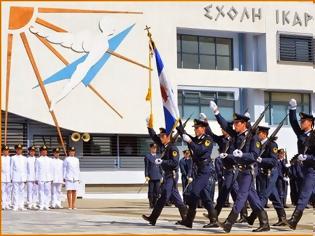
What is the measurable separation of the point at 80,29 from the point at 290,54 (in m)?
9.96

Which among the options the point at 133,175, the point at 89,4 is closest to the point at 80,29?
the point at 89,4

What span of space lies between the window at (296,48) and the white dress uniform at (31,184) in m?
15.5

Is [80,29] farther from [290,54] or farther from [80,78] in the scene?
[290,54]

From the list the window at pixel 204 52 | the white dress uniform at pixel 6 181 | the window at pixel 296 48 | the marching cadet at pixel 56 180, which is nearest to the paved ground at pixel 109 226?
the white dress uniform at pixel 6 181

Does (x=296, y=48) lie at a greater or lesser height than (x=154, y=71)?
greater

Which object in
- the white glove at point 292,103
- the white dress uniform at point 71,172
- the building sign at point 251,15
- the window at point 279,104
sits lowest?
the white dress uniform at point 71,172

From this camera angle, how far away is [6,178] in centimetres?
1812

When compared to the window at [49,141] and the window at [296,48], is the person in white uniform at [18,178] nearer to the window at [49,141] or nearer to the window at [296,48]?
the window at [49,141]

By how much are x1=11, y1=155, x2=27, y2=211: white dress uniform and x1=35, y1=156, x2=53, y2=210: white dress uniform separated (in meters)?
0.36

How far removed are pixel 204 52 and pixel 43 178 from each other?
13.7 m

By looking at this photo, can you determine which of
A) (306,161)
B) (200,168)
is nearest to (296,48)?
(306,161)

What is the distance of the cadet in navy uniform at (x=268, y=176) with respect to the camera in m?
12.5

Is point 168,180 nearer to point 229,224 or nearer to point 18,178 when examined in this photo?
point 229,224

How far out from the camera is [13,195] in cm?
1820
